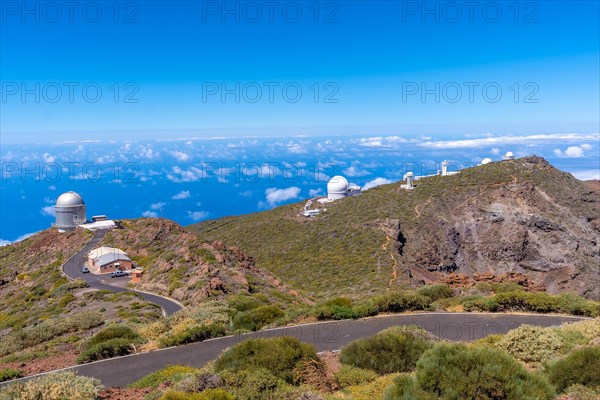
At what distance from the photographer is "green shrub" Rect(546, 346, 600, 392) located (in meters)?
6.77

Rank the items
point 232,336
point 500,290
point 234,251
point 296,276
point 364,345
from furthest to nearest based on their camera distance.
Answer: point 296,276, point 234,251, point 500,290, point 232,336, point 364,345

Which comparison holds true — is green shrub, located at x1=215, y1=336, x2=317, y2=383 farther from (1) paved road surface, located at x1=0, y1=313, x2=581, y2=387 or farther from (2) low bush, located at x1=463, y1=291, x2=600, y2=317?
(2) low bush, located at x1=463, y1=291, x2=600, y2=317

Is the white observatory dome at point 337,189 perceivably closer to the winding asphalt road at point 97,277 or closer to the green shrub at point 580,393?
the winding asphalt road at point 97,277

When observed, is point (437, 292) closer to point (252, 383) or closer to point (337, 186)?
point (252, 383)

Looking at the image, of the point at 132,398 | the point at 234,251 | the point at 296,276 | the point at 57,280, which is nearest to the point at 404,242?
the point at 296,276

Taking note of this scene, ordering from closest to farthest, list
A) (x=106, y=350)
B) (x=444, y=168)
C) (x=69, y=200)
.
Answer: (x=106, y=350) → (x=69, y=200) → (x=444, y=168)

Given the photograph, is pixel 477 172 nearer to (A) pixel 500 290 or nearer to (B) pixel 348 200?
(B) pixel 348 200

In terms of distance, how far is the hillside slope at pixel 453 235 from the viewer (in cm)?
3569

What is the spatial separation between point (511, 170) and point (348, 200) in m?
19.1

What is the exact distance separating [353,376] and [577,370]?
144 inches

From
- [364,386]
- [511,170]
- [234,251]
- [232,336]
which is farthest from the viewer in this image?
[511,170]

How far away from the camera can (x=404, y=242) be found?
40.7 meters

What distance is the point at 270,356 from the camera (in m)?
7.99

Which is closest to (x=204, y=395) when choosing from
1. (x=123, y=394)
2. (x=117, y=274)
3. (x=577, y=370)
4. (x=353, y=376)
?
(x=123, y=394)
